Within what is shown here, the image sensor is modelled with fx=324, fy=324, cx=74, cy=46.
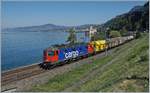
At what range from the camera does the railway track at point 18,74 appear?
3642 centimetres

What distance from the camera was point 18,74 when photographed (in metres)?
40.2

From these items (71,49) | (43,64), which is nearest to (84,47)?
(71,49)

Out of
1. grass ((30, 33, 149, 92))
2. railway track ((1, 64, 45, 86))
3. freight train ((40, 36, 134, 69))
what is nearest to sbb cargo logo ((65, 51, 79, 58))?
freight train ((40, 36, 134, 69))

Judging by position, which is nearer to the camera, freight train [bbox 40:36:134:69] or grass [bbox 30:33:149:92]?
grass [bbox 30:33:149:92]

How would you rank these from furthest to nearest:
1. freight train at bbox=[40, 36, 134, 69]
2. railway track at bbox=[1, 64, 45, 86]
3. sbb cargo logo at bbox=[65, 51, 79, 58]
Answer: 1. sbb cargo logo at bbox=[65, 51, 79, 58]
2. freight train at bbox=[40, 36, 134, 69]
3. railway track at bbox=[1, 64, 45, 86]

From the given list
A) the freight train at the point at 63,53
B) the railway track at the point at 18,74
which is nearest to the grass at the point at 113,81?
the railway track at the point at 18,74

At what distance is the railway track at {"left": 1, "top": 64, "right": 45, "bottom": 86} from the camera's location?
36419 mm

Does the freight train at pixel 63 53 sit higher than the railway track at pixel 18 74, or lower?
higher

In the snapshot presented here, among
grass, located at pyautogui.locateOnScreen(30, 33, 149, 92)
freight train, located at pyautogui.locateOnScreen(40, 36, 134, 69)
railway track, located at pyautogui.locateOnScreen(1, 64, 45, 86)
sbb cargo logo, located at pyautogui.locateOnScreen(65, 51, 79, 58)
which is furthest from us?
sbb cargo logo, located at pyautogui.locateOnScreen(65, 51, 79, 58)

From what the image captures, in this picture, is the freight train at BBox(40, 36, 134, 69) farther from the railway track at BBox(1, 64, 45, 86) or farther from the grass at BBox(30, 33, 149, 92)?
the grass at BBox(30, 33, 149, 92)

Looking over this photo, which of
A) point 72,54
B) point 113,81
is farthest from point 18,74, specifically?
point 113,81

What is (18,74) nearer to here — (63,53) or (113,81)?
(63,53)

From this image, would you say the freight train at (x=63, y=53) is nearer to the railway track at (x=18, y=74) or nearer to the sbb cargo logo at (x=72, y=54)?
the sbb cargo logo at (x=72, y=54)

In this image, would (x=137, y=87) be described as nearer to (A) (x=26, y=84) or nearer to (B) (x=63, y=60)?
(A) (x=26, y=84)
